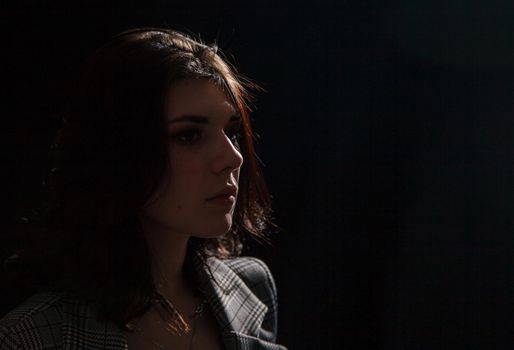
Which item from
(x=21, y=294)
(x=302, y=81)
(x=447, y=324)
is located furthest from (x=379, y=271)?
(x=21, y=294)

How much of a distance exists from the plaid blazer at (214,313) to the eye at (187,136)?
14.6 inches

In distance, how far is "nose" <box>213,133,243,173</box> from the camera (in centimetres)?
133

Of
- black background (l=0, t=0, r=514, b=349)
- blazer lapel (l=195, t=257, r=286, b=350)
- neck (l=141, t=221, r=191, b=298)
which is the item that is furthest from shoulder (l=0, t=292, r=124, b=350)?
black background (l=0, t=0, r=514, b=349)

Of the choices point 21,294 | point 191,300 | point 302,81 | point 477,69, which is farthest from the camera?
point 302,81

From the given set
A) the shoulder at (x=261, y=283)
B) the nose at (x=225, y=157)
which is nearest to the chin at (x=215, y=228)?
the nose at (x=225, y=157)

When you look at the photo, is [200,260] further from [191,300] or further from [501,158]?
[501,158]

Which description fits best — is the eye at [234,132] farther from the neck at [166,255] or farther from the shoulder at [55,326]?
the shoulder at [55,326]

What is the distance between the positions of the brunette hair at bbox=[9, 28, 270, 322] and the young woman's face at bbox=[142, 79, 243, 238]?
2cm

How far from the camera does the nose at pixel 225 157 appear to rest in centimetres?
133

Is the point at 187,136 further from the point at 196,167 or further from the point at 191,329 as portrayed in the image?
the point at 191,329

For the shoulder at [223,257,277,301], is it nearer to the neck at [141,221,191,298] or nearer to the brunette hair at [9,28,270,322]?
the neck at [141,221,191,298]

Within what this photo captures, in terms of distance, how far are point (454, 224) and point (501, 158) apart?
0.66ft

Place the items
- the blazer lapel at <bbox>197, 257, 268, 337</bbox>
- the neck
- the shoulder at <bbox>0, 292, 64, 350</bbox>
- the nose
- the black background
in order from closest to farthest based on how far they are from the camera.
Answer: the shoulder at <bbox>0, 292, 64, 350</bbox> < the nose < the neck < the blazer lapel at <bbox>197, 257, 268, 337</bbox> < the black background

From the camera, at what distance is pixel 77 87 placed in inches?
54.0
